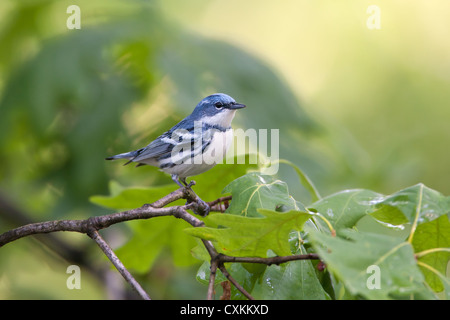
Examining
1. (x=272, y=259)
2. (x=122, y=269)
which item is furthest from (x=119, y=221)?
(x=272, y=259)

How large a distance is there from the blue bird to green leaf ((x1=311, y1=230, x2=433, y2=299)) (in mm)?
990

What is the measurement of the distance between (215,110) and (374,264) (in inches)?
60.0

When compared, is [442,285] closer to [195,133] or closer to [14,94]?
[195,133]

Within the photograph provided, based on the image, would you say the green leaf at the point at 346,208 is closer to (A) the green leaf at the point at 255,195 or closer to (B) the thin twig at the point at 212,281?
(A) the green leaf at the point at 255,195

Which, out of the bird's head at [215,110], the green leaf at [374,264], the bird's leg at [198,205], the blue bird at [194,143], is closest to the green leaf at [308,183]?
the blue bird at [194,143]

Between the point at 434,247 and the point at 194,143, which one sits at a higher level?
the point at 194,143

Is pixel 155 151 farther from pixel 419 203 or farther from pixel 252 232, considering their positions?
pixel 419 203

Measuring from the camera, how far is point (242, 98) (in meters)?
3.12

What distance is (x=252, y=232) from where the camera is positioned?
4.61ft

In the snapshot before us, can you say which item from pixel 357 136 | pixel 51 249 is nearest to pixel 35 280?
pixel 51 249

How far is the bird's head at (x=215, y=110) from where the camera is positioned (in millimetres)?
2586

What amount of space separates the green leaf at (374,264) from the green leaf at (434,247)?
15cm

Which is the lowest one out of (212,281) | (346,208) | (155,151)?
(212,281)
